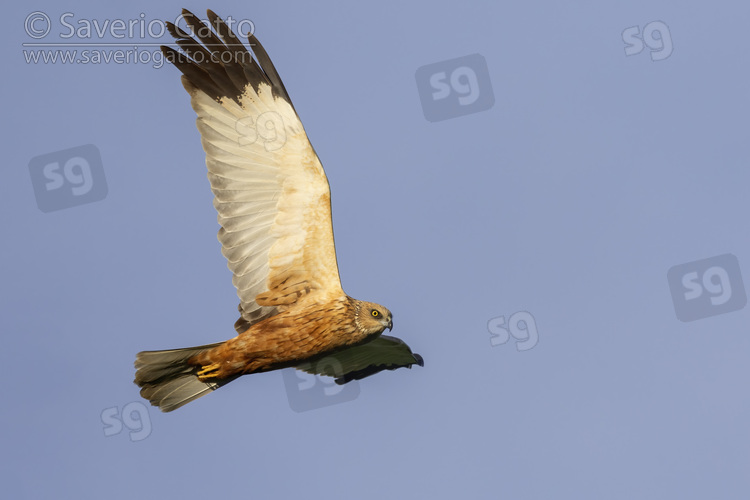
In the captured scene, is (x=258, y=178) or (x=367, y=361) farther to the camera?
(x=367, y=361)

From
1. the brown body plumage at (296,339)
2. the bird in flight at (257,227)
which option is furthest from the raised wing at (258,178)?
the brown body plumage at (296,339)

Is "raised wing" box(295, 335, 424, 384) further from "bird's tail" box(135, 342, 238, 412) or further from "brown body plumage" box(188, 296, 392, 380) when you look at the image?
"bird's tail" box(135, 342, 238, 412)

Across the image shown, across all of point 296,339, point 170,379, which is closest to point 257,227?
point 296,339

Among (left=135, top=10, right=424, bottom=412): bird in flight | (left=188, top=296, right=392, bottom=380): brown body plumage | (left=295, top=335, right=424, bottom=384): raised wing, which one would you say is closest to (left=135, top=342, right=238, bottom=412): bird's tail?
(left=135, top=10, right=424, bottom=412): bird in flight

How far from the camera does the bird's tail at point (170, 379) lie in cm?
1055

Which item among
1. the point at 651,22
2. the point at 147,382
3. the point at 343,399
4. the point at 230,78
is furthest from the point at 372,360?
the point at 651,22

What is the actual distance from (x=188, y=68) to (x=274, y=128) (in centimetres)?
121

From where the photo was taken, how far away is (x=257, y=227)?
10.7 meters

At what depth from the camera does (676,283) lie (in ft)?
49.6

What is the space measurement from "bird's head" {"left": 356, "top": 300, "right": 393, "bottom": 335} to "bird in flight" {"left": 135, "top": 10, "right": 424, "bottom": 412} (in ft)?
0.04

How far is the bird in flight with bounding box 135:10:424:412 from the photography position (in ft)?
34.1

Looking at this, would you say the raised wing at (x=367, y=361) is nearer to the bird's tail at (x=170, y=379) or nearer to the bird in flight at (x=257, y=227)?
the bird in flight at (x=257, y=227)

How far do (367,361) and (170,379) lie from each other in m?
2.65

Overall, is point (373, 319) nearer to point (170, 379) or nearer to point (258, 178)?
point (258, 178)
